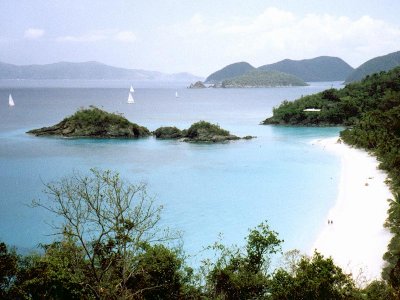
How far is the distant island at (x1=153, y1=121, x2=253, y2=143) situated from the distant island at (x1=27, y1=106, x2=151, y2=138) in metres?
5.00

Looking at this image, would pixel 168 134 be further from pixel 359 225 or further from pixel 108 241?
pixel 108 241

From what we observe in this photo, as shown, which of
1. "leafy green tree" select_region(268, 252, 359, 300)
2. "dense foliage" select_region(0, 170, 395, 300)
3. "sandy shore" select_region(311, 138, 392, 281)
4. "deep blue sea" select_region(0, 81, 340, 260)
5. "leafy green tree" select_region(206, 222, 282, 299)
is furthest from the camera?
"deep blue sea" select_region(0, 81, 340, 260)

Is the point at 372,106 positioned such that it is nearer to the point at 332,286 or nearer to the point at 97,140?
the point at 97,140

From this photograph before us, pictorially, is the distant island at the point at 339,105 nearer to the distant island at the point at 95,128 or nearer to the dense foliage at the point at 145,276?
the distant island at the point at 95,128

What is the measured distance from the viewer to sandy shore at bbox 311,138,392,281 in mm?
20453

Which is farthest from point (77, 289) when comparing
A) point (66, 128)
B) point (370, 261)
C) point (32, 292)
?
point (66, 128)

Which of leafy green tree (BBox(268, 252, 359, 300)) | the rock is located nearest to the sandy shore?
leafy green tree (BBox(268, 252, 359, 300))

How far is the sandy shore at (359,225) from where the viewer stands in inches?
805

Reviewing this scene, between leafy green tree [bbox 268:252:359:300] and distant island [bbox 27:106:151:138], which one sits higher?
distant island [bbox 27:106:151:138]

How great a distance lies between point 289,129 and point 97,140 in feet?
110

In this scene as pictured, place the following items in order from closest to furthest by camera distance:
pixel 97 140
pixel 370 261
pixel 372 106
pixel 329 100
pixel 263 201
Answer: pixel 370 261 < pixel 263 201 < pixel 97 140 < pixel 372 106 < pixel 329 100

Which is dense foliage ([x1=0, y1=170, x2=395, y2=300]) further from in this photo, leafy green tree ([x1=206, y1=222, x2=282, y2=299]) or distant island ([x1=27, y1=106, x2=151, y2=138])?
distant island ([x1=27, y1=106, x2=151, y2=138])

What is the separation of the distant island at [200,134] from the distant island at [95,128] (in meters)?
5.00

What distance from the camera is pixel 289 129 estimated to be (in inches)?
2835
